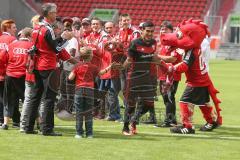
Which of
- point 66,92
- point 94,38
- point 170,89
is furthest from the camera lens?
point 94,38

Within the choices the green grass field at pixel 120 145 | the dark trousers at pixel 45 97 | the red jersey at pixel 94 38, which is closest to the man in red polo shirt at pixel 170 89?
the green grass field at pixel 120 145

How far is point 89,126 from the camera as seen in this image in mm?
10148

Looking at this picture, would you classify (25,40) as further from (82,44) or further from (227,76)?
(227,76)

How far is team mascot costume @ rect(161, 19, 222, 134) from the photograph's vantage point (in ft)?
35.2

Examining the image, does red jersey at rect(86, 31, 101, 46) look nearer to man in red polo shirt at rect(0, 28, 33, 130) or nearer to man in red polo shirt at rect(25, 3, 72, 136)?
man in red polo shirt at rect(0, 28, 33, 130)

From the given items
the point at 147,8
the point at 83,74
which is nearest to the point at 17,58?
the point at 83,74

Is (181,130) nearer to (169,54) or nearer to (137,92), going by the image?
(137,92)

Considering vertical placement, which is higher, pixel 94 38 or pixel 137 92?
pixel 94 38

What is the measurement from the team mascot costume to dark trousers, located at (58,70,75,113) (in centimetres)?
147

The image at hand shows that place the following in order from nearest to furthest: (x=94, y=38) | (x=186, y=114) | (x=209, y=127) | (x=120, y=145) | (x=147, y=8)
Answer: (x=120, y=145) → (x=186, y=114) → (x=209, y=127) → (x=94, y=38) → (x=147, y=8)

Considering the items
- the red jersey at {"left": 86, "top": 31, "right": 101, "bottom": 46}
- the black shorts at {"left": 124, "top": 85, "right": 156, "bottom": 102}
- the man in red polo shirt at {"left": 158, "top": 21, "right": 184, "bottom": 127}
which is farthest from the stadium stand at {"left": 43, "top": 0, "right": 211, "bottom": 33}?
the black shorts at {"left": 124, "top": 85, "right": 156, "bottom": 102}

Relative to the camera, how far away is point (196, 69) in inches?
437

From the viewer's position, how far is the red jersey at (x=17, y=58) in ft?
35.9

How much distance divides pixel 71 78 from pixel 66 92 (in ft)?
2.05
